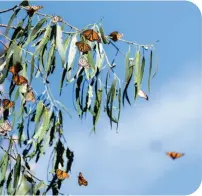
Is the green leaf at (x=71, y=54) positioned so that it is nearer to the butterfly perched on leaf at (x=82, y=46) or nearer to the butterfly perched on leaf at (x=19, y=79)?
the butterfly perched on leaf at (x=82, y=46)

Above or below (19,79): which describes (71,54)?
above

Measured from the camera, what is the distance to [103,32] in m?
2.24

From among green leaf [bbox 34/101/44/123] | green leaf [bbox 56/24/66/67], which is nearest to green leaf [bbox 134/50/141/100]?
green leaf [bbox 56/24/66/67]

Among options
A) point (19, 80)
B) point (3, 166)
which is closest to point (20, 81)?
point (19, 80)

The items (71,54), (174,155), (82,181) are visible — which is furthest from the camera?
(174,155)

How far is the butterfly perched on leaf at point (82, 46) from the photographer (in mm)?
2184

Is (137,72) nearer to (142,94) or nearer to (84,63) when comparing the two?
(142,94)

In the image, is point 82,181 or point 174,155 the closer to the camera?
point 82,181

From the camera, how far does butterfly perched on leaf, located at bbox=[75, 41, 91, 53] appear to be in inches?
86.0

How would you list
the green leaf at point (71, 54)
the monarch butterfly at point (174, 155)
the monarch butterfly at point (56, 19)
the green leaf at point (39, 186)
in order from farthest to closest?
the monarch butterfly at point (174, 155), the green leaf at point (39, 186), the monarch butterfly at point (56, 19), the green leaf at point (71, 54)

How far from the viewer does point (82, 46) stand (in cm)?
218

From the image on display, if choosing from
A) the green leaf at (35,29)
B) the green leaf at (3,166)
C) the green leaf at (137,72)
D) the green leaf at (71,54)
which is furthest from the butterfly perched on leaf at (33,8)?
the green leaf at (3,166)

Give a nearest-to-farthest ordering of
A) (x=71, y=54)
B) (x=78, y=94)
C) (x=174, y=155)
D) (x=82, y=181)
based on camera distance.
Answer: (x=71, y=54)
(x=78, y=94)
(x=82, y=181)
(x=174, y=155)

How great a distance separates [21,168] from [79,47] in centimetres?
56
